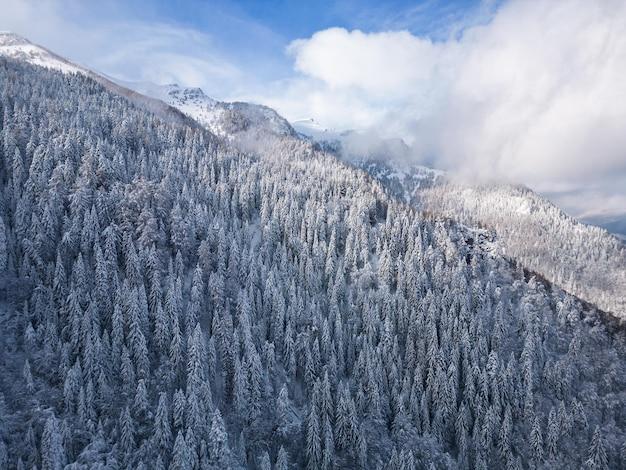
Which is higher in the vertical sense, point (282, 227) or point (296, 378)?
point (282, 227)

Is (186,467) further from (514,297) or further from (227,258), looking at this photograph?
(514,297)

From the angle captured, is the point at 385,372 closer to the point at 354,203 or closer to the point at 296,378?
the point at 296,378

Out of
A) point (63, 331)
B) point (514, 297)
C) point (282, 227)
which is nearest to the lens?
point (63, 331)

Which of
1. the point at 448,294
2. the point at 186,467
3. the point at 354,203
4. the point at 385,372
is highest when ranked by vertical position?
the point at 354,203

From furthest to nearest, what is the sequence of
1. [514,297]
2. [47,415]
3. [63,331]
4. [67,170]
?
[514,297] → [67,170] → [63,331] → [47,415]

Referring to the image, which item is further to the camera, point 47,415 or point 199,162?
point 199,162

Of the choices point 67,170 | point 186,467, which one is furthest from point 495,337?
point 67,170
